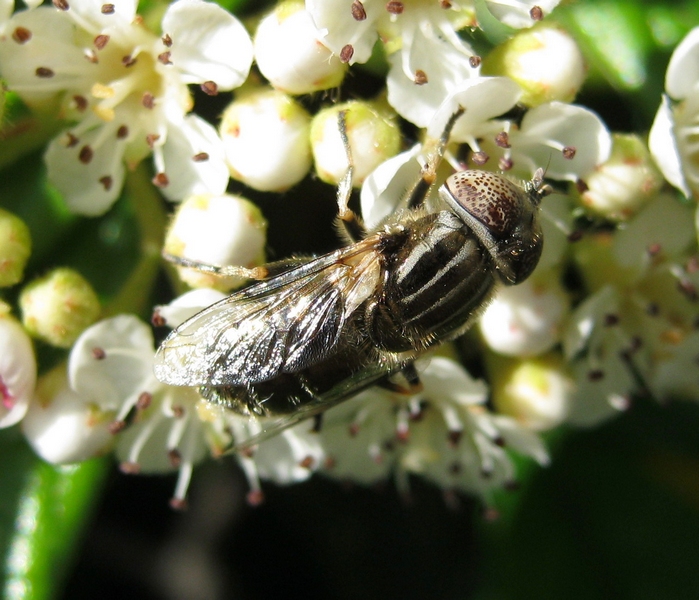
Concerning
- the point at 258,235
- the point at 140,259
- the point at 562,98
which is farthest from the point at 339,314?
the point at 140,259

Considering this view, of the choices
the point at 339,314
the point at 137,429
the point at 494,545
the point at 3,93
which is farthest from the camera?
the point at 494,545

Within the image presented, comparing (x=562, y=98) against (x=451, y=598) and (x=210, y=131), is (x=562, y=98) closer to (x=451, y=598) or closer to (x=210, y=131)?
(x=210, y=131)

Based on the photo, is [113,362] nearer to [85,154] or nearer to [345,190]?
[85,154]

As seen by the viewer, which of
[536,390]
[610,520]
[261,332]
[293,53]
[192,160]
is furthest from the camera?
[610,520]

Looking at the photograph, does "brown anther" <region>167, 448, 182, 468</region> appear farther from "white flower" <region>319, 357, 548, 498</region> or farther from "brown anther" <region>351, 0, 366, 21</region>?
"brown anther" <region>351, 0, 366, 21</region>

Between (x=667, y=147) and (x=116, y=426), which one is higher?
(x=667, y=147)

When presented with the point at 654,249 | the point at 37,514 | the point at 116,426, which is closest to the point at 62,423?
the point at 116,426
